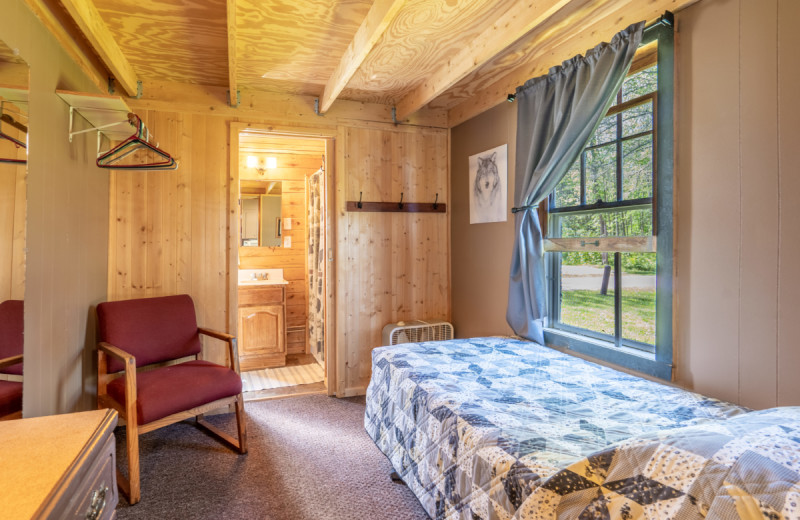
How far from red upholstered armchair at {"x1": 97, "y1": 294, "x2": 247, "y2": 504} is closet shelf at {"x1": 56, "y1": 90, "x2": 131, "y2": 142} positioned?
109 centimetres

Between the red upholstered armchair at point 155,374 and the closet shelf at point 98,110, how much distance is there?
109cm

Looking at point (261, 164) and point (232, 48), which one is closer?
point (232, 48)

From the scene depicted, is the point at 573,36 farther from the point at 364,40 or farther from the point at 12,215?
the point at 12,215

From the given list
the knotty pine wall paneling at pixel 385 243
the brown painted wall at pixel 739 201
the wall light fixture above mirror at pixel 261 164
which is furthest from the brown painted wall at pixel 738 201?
the wall light fixture above mirror at pixel 261 164

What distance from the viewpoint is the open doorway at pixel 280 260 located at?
4.23m

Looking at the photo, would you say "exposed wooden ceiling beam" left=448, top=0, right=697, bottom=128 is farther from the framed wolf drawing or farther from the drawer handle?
the drawer handle

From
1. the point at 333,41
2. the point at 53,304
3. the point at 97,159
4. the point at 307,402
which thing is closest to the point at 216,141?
the point at 97,159

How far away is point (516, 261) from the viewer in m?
2.73

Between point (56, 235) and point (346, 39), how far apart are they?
6.15 ft

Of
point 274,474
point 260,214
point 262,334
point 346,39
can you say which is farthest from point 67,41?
point 262,334

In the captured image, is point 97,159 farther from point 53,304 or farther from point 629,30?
point 629,30

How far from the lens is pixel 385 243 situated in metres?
3.65

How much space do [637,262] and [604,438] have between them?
1.12 m

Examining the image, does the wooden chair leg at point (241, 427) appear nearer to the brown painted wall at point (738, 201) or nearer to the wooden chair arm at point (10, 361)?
the wooden chair arm at point (10, 361)
